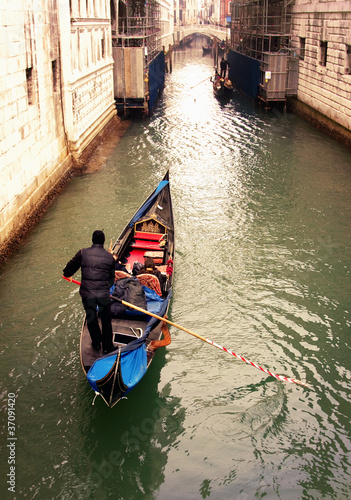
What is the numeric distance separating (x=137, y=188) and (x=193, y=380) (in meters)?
8.09

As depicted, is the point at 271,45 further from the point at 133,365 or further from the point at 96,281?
the point at 133,365

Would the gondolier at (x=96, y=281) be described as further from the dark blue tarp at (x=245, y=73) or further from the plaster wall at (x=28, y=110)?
Answer: the dark blue tarp at (x=245, y=73)

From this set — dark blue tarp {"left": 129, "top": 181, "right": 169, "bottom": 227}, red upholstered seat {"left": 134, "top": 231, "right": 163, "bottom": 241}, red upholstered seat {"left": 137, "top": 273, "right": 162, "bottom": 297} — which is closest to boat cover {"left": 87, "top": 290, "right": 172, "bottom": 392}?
red upholstered seat {"left": 137, "top": 273, "right": 162, "bottom": 297}

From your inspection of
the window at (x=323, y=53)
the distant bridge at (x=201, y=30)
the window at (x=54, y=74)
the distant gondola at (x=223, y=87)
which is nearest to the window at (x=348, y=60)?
the window at (x=323, y=53)

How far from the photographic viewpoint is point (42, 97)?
12.7m

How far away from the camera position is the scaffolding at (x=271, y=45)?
24.9 meters

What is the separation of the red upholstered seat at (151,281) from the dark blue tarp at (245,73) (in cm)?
2102

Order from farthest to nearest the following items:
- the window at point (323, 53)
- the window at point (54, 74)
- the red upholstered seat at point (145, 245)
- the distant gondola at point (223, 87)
Result: 1. the distant gondola at point (223, 87)
2. the window at point (323, 53)
3. the window at point (54, 74)
4. the red upholstered seat at point (145, 245)

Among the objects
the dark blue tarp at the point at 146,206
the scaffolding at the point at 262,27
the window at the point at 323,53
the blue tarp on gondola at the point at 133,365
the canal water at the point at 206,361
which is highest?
the scaffolding at the point at 262,27

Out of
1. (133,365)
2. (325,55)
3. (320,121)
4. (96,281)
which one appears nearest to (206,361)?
(133,365)

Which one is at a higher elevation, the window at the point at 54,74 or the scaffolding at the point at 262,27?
the scaffolding at the point at 262,27

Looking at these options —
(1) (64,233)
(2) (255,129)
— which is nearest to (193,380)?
(1) (64,233)

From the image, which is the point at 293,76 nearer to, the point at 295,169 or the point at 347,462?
the point at 295,169

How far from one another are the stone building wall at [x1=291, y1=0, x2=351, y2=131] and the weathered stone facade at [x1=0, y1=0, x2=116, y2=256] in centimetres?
867
